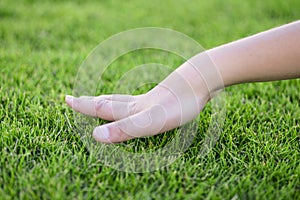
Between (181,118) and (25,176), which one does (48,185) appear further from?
(181,118)

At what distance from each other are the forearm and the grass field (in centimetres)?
23

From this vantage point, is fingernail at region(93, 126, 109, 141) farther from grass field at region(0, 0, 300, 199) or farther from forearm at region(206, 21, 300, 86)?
forearm at region(206, 21, 300, 86)

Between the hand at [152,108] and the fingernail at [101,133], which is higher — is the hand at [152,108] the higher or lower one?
the higher one

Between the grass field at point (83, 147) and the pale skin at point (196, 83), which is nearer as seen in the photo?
the grass field at point (83, 147)

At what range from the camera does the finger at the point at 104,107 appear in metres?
1.41

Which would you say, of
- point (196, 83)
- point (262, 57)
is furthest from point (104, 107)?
point (262, 57)

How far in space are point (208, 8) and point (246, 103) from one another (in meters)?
1.74

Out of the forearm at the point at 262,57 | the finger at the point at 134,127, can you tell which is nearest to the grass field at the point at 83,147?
the finger at the point at 134,127

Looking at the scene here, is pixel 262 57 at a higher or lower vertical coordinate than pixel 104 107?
higher

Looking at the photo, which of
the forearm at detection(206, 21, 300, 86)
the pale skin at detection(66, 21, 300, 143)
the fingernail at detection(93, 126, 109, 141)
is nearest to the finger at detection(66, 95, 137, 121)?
the pale skin at detection(66, 21, 300, 143)

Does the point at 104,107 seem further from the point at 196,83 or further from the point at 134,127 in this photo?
the point at 196,83

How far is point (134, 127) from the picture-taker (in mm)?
1312

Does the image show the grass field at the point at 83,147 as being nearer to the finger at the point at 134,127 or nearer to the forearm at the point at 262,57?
the finger at the point at 134,127

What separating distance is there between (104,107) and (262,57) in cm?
61
